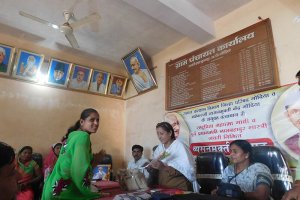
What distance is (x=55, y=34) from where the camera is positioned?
410cm

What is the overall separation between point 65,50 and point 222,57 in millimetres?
3277

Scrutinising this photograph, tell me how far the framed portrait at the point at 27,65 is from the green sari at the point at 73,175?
3.14 metres

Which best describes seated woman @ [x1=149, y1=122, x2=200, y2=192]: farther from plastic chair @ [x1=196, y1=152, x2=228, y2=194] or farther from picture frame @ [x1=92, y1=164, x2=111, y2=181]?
picture frame @ [x1=92, y1=164, x2=111, y2=181]

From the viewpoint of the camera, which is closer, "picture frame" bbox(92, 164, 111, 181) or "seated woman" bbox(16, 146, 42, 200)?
"seated woman" bbox(16, 146, 42, 200)

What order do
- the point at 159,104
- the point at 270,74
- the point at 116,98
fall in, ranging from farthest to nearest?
the point at 116,98
the point at 159,104
the point at 270,74

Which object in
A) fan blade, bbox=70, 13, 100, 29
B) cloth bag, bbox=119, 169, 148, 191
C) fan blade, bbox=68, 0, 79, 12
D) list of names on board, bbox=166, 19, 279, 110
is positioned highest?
fan blade, bbox=68, 0, 79, 12

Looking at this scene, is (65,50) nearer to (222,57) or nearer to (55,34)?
(55,34)

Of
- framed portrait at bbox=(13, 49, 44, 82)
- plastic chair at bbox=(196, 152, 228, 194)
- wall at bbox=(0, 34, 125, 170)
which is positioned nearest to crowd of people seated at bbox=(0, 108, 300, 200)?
plastic chair at bbox=(196, 152, 228, 194)

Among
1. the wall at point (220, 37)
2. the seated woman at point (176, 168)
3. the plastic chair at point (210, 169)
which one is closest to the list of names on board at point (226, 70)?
the wall at point (220, 37)

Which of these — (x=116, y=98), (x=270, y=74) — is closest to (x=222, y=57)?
(x=270, y=74)

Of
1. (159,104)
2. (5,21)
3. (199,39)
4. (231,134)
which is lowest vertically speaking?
(231,134)

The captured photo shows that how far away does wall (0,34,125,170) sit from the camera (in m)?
3.94

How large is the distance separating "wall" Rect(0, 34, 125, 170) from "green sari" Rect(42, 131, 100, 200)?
2.90 meters

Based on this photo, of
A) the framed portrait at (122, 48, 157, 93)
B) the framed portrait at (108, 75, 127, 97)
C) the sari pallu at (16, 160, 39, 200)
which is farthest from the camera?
the framed portrait at (108, 75, 127, 97)
